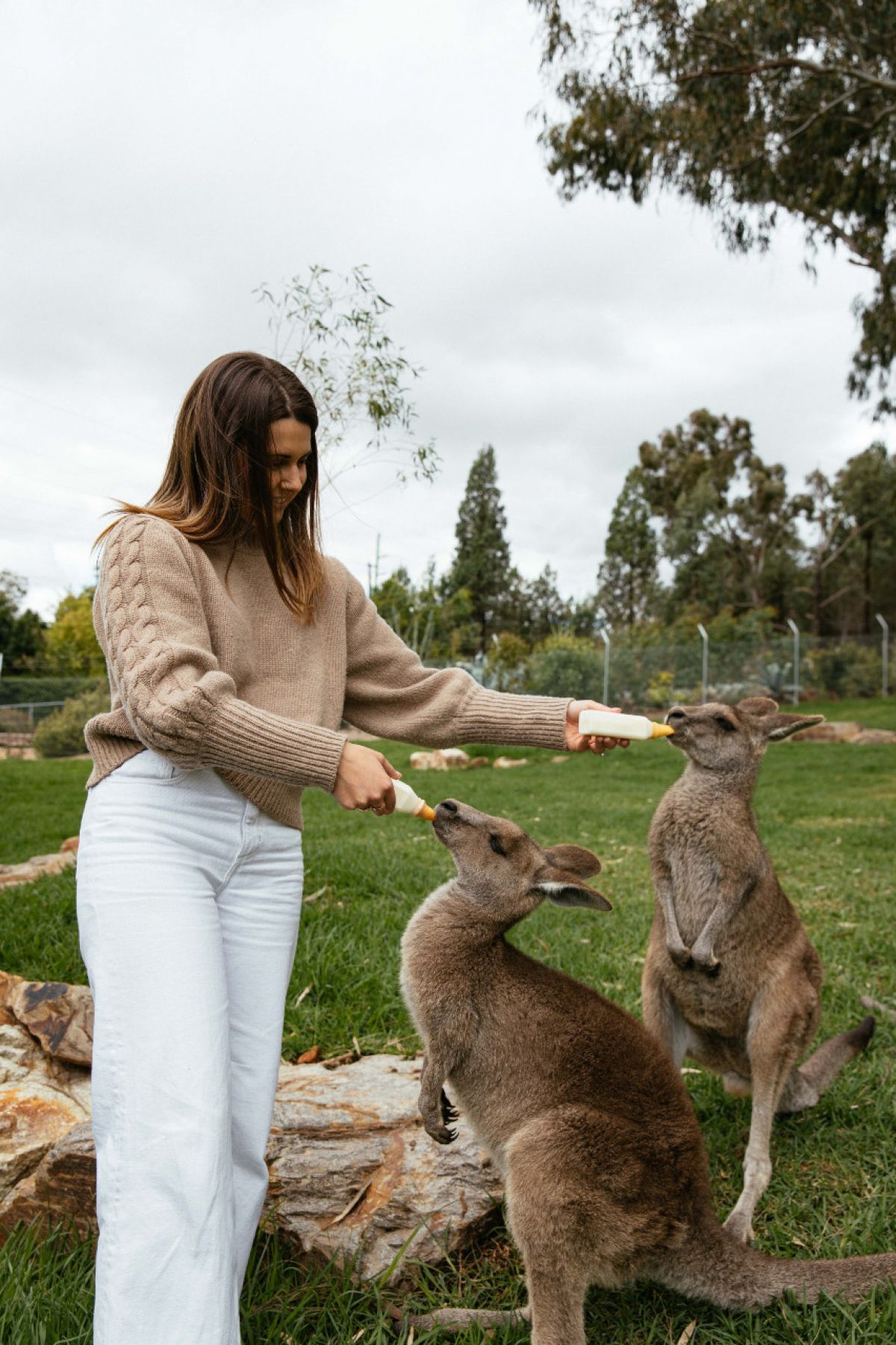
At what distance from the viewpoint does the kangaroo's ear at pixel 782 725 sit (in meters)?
3.62

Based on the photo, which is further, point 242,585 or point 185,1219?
point 242,585

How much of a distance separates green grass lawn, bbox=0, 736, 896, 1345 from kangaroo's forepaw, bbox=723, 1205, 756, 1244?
0.20ft

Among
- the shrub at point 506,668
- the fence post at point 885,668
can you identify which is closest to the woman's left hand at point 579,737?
the shrub at point 506,668

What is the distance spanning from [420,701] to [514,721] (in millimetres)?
298

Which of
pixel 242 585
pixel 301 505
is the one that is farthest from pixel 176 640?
pixel 301 505

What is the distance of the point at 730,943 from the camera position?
3.47 m

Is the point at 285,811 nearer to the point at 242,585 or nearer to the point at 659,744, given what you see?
the point at 242,585

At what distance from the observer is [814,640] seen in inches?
931

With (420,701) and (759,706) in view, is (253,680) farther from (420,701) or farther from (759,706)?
Result: (759,706)

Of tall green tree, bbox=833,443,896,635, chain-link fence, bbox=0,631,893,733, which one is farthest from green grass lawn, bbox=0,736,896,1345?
tall green tree, bbox=833,443,896,635

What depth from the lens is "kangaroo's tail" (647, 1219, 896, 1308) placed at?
2.44 metres

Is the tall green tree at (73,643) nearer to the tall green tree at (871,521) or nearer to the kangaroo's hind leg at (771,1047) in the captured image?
the kangaroo's hind leg at (771,1047)

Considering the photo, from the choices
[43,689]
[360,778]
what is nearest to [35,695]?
[43,689]

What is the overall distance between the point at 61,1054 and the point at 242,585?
1.60 metres
